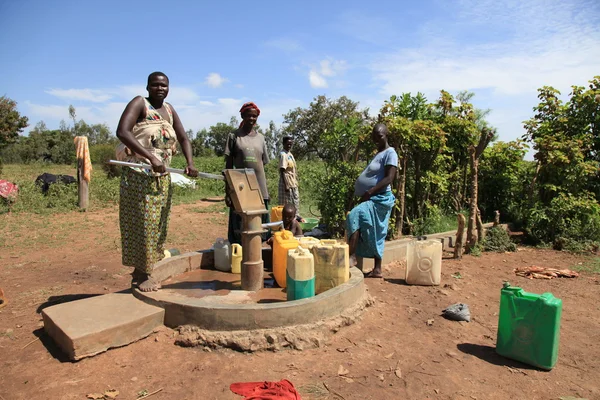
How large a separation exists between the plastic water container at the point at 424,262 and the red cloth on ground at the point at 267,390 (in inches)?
97.6

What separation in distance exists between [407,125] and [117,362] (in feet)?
16.8

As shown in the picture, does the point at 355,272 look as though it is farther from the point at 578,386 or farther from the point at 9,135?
the point at 9,135

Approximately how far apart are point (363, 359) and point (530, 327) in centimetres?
114

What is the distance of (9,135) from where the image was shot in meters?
24.4

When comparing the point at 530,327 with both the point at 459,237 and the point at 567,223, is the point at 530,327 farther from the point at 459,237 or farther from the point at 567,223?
the point at 567,223

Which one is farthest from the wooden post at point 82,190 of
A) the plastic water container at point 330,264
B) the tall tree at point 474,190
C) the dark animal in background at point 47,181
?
the tall tree at point 474,190

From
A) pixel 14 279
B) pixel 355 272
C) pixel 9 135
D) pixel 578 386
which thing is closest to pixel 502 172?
pixel 355 272

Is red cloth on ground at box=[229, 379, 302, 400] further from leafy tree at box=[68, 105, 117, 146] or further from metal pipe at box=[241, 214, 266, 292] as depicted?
leafy tree at box=[68, 105, 117, 146]

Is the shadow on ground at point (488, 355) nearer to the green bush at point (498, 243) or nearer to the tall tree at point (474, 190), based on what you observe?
the tall tree at point (474, 190)

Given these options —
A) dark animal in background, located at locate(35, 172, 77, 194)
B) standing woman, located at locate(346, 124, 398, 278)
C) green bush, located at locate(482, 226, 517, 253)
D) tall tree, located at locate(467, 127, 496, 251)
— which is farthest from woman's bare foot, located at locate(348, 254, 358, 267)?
dark animal in background, located at locate(35, 172, 77, 194)

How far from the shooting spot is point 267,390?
2334mm

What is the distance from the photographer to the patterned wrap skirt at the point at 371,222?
446cm

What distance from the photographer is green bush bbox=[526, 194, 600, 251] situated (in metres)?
6.38

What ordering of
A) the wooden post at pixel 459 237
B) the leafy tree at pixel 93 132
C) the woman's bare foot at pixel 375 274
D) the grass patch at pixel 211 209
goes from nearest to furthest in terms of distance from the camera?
the woman's bare foot at pixel 375 274 < the wooden post at pixel 459 237 < the grass patch at pixel 211 209 < the leafy tree at pixel 93 132
